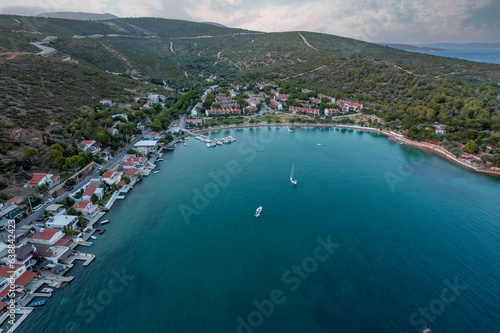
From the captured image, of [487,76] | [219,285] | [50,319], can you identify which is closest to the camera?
[50,319]

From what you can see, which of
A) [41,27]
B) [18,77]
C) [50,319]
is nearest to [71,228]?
[50,319]

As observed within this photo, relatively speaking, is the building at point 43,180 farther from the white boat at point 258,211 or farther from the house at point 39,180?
the white boat at point 258,211

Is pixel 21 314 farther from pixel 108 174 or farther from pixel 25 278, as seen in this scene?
pixel 108 174

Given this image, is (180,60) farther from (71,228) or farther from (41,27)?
(71,228)

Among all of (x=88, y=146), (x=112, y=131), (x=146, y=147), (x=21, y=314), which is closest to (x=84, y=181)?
(x=88, y=146)

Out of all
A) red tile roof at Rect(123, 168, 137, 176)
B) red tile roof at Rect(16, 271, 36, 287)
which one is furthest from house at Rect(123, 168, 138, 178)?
red tile roof at Rect(16, 271, 36, 287)

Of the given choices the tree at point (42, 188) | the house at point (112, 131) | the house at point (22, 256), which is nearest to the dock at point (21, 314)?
the house at point (22, 256)
